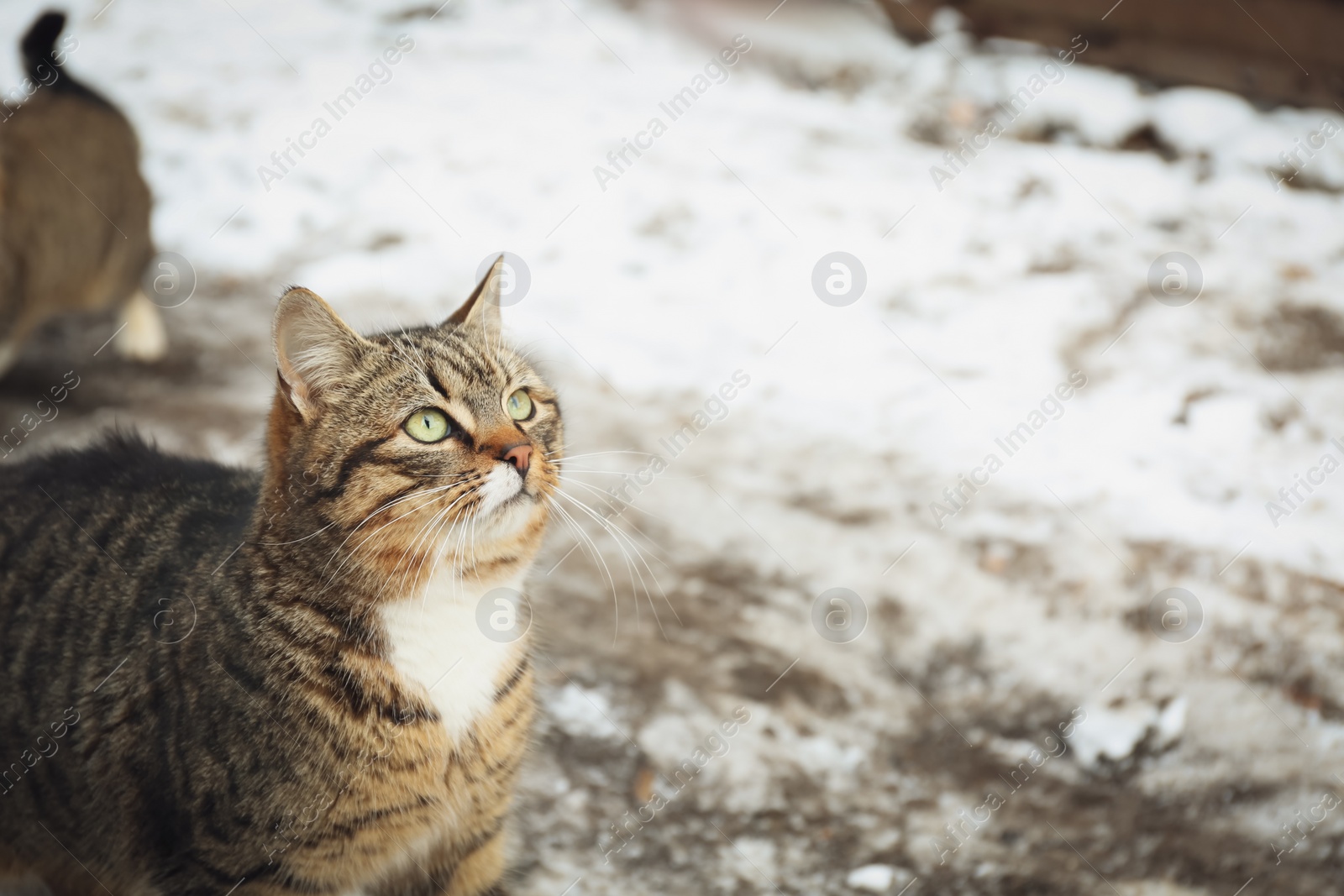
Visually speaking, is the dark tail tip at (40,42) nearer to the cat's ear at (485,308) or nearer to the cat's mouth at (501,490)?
the cat's ear at (485,308)

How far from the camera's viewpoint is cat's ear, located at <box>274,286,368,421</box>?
1.88 m

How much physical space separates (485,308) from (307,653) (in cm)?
89

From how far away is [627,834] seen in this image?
261 centimetres

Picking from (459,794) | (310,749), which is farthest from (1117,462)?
(310,749)

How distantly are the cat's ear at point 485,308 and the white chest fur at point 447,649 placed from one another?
25.2 inches

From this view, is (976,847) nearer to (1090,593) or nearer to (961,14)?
(1090,593)

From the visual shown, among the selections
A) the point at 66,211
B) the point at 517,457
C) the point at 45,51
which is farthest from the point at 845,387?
the point at 45,51

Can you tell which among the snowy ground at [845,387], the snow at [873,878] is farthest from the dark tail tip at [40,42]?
the snow at [873,878]

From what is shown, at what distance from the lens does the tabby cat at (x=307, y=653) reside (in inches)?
73.6

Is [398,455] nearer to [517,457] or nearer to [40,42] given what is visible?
[517,457]

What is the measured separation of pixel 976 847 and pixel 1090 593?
1064mm

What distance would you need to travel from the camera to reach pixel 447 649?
77.5 inches

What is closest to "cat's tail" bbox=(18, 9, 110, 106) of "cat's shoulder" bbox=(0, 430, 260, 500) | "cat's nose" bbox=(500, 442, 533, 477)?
"cat's shoulder" bbox=(0, 430, 260, 500)

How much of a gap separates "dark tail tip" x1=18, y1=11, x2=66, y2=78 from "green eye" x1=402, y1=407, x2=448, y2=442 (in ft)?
12.2
